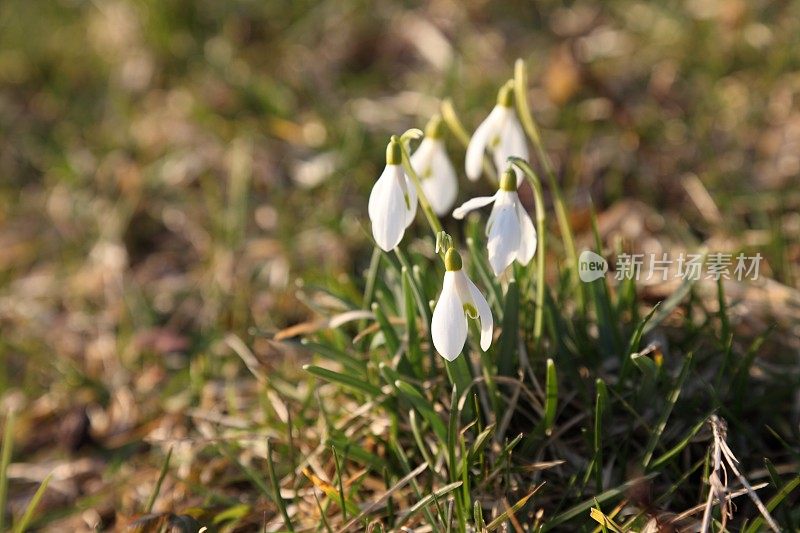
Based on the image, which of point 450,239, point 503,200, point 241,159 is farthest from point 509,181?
point 241,159

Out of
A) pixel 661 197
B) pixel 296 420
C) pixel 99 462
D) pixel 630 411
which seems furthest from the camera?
pixel 661 197

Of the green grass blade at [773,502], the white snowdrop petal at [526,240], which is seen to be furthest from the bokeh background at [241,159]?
the green grass blade at [773,502]

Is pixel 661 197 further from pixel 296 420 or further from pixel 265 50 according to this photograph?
pixel 265 50

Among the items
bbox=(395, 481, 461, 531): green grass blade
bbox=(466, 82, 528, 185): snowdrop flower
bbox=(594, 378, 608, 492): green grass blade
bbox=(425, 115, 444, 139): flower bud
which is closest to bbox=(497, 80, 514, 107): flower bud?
bbox=(466, 82, 528, 185): snowdrop flower

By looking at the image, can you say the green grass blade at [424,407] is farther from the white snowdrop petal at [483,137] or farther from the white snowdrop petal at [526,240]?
the white snowdrop petal at [483,137]

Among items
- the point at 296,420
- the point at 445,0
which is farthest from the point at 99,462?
the point at 445,0

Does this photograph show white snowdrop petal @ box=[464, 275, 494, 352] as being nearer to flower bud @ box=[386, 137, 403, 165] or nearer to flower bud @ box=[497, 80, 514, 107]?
flower bud @ box=[386, 137, 403, 165]
